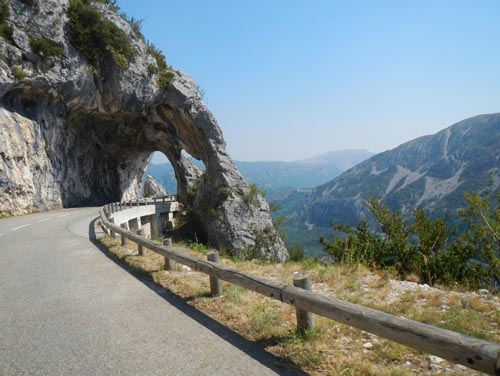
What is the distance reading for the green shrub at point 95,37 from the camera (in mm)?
30812

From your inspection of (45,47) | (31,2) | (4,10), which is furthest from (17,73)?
(31,2)

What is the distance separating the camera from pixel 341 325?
538 cm

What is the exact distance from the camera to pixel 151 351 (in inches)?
178

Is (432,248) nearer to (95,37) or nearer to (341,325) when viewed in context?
(341,325)

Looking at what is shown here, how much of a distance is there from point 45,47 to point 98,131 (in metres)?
14.9

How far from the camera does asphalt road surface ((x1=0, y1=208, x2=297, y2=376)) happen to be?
4148 millimetres

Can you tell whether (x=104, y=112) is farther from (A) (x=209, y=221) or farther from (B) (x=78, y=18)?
(A) (x=209, y=221)

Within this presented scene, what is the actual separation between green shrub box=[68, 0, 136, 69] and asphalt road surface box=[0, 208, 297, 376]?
92.8 ft

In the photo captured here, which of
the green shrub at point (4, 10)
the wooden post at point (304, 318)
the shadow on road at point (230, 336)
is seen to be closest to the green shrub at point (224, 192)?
the green shrub at point (4, 10)

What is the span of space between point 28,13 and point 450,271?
33475mm

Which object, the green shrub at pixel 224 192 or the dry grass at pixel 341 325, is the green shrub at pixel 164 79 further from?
the dry grass at pixel 341 325

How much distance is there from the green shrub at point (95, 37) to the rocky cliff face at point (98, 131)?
1.83ft

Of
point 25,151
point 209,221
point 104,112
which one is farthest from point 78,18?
point 209,221

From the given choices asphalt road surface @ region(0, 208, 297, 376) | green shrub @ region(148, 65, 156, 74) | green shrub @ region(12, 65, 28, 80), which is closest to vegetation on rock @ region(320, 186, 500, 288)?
asphalt road surface @ region(0, 208, 297, 376)
